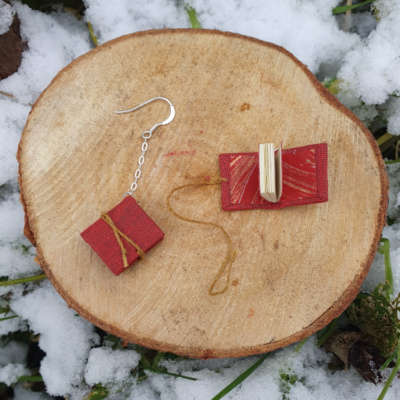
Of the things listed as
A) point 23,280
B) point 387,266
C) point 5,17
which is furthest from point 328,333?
point 5,17

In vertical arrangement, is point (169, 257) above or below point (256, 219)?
below

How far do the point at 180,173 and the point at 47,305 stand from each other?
807 mm

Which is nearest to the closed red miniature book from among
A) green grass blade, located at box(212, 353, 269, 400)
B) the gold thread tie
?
the gold thread tie

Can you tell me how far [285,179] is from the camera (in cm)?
109

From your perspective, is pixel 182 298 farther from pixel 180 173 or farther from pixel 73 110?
pixel 73 110

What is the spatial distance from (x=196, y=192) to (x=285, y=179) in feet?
0.83

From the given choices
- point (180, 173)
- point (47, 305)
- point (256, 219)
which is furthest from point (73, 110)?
point (47, 305)

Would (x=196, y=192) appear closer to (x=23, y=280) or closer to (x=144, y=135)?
(x=144, y=135)

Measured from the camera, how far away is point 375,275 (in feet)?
4.50

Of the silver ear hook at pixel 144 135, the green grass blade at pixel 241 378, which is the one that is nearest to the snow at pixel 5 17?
the silver ear hook at pixel 144 135

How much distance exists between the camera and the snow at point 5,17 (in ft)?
4.18

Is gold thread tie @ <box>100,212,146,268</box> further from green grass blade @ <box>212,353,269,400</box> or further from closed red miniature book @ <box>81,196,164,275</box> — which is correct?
green grass blade @ <box>212,353,269,400</box>

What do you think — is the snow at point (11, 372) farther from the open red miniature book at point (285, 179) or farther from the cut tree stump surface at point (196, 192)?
the open red miniature book at point (285, 179)

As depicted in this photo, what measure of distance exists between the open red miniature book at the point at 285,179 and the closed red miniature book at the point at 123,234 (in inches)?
8.7
